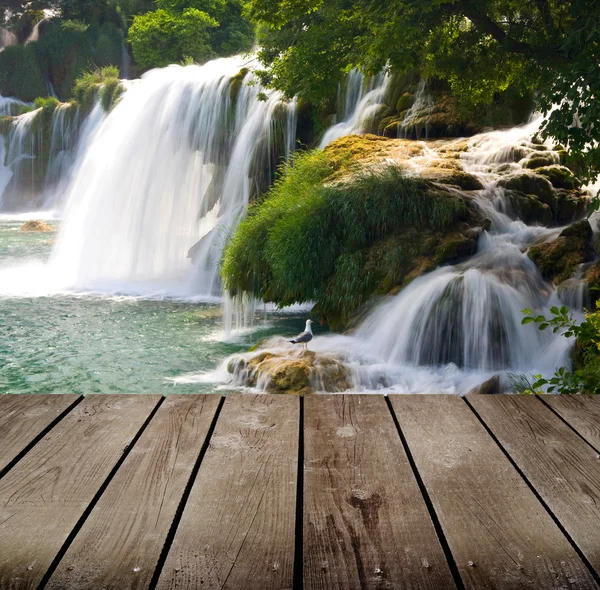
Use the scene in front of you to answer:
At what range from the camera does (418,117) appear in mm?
13523

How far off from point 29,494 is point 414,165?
945 centimetres

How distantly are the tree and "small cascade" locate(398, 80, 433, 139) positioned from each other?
1.44m

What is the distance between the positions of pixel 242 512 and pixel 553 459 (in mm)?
965

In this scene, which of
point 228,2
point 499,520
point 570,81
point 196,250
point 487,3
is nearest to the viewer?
point 499,520

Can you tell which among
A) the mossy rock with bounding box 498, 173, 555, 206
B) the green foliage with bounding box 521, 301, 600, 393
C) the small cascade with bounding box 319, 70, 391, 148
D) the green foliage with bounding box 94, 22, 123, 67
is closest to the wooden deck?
the green foliage with bounding box 521, 301, 600, 393

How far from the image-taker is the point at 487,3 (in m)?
9.83

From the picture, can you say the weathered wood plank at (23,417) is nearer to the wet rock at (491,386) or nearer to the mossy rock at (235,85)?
the wet rock at (491,386)

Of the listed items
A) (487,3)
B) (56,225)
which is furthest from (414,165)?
(56,225)

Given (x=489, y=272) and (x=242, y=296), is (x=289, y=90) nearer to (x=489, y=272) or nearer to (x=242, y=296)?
(x=242, y=296)

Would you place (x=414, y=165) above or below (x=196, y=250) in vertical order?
above

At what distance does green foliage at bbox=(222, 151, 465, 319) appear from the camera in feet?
32.4

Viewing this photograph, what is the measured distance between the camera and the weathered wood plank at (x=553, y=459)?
1.94m

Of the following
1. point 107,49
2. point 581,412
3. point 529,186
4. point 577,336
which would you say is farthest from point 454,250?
point 107,49

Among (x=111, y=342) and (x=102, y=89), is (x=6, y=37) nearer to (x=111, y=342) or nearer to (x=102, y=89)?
(x=102, y=89)
